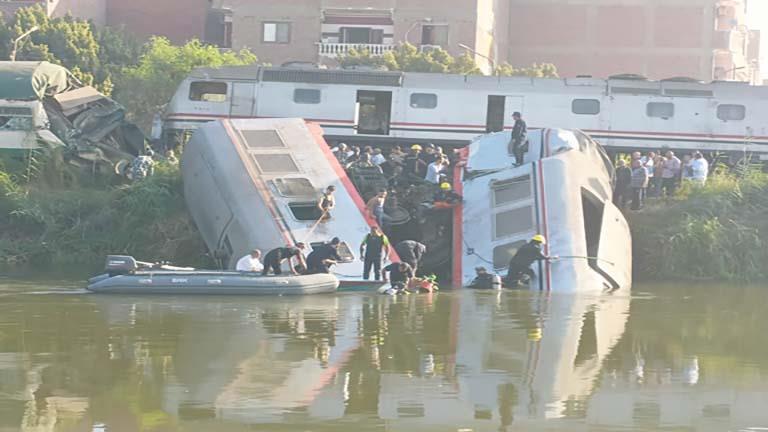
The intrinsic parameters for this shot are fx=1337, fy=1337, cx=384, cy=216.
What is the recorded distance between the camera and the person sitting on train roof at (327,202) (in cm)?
2608

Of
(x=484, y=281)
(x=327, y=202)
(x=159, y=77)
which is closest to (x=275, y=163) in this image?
(x=327, y=202)

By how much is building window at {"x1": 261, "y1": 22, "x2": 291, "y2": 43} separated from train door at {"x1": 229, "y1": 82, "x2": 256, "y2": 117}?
90.5 feet

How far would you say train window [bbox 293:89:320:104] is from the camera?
3731 cm

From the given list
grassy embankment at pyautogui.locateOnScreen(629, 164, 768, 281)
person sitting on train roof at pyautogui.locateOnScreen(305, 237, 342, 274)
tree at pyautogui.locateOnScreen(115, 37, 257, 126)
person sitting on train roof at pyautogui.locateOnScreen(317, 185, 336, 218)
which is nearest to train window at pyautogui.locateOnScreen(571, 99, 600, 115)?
grassy embankment at pyautogui.locateOnScreen(629, 164, 768, 281)

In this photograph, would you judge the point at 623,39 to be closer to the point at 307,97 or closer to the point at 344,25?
the point at 344,25

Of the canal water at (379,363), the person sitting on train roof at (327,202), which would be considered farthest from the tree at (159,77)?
the canal water at (379,363)

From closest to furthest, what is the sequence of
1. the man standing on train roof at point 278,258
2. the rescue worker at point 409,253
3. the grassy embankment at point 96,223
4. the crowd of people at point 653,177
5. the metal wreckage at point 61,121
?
the man standing on train roof at point 278,258, the rescue worker at point 409,253, the crowd of people at point 653,177, the grassy embankment at point 96,223, the metal wreckage at point 61,121

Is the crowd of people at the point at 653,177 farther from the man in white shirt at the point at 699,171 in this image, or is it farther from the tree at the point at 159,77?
the tree at the point at 159,77

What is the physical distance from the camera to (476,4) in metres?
64.9

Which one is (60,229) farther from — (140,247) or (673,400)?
Answer: (673,400)

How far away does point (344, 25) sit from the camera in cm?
6450

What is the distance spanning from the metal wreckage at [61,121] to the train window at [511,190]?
11.4 meters

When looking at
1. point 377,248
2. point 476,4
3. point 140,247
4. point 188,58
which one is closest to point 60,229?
point 140,247

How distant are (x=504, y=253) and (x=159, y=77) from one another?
78.5ft
